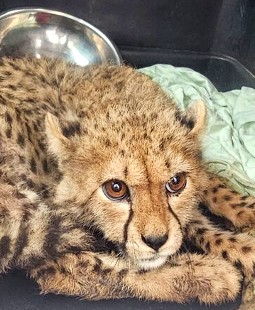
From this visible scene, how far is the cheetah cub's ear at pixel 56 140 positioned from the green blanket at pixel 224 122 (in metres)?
0.44

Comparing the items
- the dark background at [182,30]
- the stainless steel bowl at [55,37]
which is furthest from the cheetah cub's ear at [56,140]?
the dark background at [182,30]

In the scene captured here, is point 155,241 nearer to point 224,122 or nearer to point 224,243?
point 224,243

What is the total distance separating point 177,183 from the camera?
167 centimetres

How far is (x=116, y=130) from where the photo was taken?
5.50 feet

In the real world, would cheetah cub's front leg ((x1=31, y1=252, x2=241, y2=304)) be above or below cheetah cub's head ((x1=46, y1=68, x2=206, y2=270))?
below

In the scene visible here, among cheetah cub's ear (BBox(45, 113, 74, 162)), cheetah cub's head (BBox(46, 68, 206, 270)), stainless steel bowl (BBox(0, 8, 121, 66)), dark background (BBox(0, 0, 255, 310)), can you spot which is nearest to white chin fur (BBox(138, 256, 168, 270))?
cheetah cub's head (BBox(46, 68, 206, 270))

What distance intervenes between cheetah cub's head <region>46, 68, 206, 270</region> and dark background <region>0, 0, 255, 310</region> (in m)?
1.39

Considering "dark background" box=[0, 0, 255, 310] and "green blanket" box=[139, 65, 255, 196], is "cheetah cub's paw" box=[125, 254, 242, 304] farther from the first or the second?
"dark background" box=[0, 0, 255, 310]

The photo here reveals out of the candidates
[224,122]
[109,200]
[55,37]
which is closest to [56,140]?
[109,200]

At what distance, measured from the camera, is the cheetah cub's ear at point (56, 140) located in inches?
66.3

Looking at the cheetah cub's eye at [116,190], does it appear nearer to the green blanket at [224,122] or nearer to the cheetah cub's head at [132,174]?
the cheetah cub's head at [132,174]

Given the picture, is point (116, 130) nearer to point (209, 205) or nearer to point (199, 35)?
point (209, 205)

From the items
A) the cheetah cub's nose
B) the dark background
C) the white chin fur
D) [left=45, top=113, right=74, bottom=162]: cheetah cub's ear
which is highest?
[left=45, top=113, right=74, bottom=162]: cheetah cub's ear

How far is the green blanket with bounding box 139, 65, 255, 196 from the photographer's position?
2.24 meters
